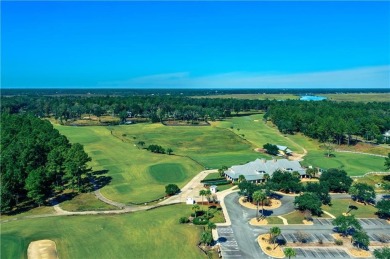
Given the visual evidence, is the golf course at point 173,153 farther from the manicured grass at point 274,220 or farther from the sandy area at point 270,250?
the sandy area at point 270,250

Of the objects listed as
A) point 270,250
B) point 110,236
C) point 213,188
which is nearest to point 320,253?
point 270,250

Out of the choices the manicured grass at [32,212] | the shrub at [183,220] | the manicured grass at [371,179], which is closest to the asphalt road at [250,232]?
the shrub at [183,220]

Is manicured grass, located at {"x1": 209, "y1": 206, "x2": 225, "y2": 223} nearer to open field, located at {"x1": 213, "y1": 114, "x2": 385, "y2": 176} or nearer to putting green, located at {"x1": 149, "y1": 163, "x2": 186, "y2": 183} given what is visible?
putting green, located at {"x1": 149, "y1": 163, "x2": 186, "y2": 183}

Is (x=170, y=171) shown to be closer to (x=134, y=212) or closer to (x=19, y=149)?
(x=134, y=212)

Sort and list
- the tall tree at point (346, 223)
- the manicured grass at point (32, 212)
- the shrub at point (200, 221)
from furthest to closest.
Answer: the manicured grass at point (32, 212) → the shrub at point (200, 221) → the tall tree at point (346, 223)

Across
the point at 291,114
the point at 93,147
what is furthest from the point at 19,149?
the point at 291,114
